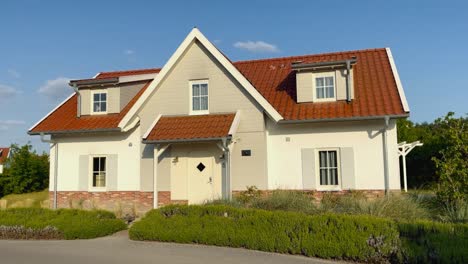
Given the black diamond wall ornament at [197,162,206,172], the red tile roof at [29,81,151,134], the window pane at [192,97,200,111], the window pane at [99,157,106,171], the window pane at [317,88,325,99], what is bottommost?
the black diamond wall ornament at [197,162,206,172]

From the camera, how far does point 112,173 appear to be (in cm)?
1867

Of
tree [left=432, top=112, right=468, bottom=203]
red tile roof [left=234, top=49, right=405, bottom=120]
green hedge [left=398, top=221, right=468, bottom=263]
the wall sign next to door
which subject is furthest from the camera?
the wall sign next to door

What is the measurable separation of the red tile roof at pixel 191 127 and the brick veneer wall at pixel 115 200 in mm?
2508

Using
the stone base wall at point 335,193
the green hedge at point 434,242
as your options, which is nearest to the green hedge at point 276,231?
the green hedge at point 434,242

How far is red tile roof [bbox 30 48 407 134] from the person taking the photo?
53.2ft

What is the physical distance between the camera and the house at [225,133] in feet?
53.2

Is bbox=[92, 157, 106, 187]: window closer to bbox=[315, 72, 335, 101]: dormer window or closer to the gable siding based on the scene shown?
the gable siding

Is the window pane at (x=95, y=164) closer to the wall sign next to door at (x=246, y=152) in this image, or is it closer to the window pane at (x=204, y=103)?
the window pane at (x=204, y=103)

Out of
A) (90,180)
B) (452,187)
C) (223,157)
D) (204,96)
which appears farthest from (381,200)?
(90,180)

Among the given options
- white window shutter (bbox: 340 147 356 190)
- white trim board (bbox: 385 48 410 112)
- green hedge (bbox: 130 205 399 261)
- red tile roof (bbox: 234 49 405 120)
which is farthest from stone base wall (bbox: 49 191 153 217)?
white trim board (bbox: 385 48 410 112)

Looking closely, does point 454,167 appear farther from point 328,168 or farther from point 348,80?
point 348,80

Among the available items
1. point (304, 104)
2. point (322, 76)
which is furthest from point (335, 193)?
point (322, 76)

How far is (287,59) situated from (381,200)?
419 inches

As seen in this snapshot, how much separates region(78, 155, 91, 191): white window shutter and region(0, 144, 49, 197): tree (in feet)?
41.6
